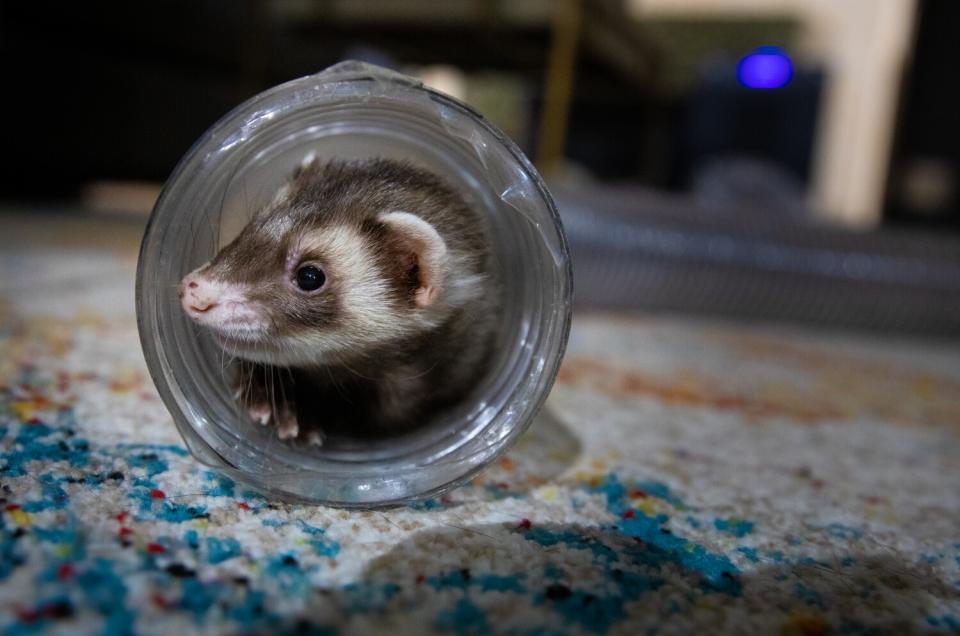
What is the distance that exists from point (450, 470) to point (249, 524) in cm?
21

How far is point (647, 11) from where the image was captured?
22.3ft

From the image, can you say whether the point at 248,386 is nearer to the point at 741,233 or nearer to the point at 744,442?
the point at 744,442

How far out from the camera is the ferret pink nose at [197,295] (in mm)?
842

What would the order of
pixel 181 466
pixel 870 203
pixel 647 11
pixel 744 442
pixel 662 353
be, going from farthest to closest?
pixel 647 11, pixel 870 203, pixel 662 353, pixel 744 442, pixel 181 466

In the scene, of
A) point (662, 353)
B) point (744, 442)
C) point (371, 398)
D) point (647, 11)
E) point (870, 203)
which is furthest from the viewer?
point (647, 11)

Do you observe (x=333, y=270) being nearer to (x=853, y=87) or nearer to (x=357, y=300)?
(x=357, y=300)

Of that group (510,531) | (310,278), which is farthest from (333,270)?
(510,531)

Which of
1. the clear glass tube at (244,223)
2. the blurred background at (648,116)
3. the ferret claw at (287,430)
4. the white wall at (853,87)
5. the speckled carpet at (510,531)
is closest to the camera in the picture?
the speckled carpet at (510,531)

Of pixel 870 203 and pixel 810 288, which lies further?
pixel 870 203

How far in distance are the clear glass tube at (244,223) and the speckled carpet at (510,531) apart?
5 centimetres

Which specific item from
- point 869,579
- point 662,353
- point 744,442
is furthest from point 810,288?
point 869,579

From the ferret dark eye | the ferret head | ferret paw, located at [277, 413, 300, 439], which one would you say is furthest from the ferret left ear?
ferret paw, located at [277, 413, 300, 439]

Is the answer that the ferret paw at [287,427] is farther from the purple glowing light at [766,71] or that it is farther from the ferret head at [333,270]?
the purple glowing light at [766,71]

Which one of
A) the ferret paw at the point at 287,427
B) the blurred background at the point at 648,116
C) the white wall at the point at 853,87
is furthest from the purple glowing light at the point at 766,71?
the ferret paw at the point at 287,427
